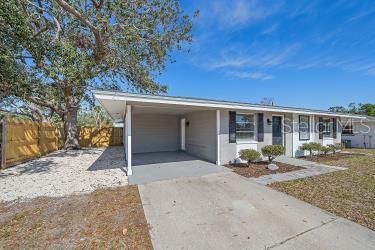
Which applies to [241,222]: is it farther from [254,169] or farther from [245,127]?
[245,127]

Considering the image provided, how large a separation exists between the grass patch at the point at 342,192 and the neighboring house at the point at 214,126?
10.2ft

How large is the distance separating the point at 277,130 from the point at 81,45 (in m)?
12.1

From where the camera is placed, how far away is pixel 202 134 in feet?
30.1

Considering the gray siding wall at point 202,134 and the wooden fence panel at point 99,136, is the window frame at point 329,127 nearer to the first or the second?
the gray siding wall at point 202,134

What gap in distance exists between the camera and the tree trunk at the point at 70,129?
45.4 feet

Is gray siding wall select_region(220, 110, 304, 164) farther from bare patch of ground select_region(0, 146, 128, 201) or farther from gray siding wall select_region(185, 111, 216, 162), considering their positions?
bare patch of ground select_region(0, 146, 128, 201)

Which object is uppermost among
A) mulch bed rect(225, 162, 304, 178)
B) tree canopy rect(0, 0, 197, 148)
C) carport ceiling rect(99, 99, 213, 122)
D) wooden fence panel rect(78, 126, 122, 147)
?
tree canopy rect(0, 0, 197, 148)

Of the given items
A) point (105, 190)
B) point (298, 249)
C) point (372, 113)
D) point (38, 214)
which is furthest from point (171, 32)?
point (372, 113)

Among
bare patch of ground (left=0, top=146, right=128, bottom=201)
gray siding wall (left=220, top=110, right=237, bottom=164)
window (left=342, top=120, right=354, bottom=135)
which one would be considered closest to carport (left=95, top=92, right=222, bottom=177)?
gray siding wall (left=220, top=110, right=237, bottom=164)

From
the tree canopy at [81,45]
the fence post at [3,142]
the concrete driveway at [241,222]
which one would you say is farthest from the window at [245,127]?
the fence post at [3,142]

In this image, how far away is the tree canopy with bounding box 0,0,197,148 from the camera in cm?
778

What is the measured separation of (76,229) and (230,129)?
6.37 metres

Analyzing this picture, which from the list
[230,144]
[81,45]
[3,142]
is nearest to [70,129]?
[81,45]

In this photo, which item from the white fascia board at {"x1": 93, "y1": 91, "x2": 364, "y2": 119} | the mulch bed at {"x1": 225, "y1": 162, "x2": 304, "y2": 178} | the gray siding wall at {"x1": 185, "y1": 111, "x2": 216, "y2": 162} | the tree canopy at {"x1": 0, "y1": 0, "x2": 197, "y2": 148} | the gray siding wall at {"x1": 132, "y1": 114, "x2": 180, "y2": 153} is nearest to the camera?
the white fascia board at {"x1": 93, "y1": 91, "x2": 364, "y2": 119}
